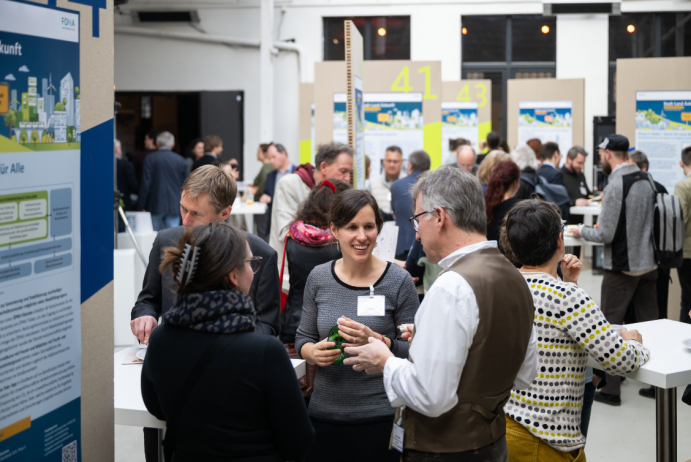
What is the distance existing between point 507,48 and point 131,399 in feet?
37.2

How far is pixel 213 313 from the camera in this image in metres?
1.33

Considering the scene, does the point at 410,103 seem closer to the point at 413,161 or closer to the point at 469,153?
the point at 469,153

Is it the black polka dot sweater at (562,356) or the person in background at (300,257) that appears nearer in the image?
the black polka dot sweater at (562,356)

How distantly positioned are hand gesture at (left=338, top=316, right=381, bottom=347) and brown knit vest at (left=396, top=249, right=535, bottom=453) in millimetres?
301

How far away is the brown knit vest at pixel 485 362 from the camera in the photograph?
144 cm

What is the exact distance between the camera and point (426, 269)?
350cm

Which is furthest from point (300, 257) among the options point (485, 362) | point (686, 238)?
point (686, 238)

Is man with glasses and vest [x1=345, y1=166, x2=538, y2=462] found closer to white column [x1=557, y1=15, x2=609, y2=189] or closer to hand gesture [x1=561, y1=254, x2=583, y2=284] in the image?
hand gesture [x1=561, y1=254, x2=583, y2=284]

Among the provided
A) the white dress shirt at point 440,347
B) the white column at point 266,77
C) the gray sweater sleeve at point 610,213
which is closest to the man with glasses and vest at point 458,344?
the white dress shirt at point 440,347

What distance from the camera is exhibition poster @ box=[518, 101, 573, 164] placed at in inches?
416

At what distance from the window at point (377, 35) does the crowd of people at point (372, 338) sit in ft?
31.8

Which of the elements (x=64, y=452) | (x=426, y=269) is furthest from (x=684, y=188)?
(x=64, y=452)

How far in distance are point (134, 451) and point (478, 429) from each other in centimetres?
239

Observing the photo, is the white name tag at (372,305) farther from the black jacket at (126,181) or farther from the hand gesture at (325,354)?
the black jacket at (126,181)
